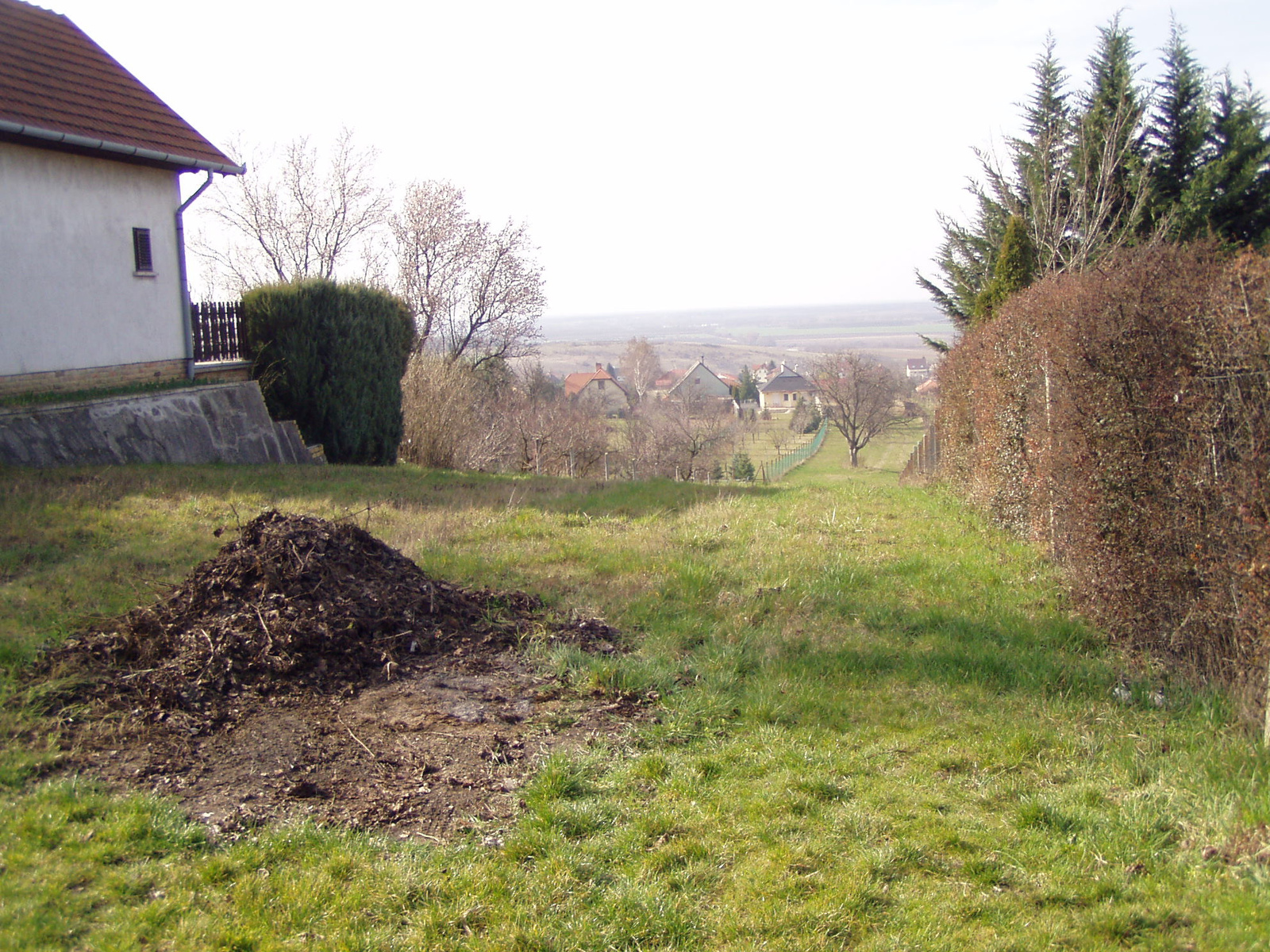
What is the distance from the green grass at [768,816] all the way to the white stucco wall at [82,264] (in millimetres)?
6314

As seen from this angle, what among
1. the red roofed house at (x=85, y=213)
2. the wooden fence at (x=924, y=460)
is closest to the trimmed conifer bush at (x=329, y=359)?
the red roofed house at (x=85, y=213)

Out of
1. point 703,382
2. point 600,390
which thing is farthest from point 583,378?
point 600,390

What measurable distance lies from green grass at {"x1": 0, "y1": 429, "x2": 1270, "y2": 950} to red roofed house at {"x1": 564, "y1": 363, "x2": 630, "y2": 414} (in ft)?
126

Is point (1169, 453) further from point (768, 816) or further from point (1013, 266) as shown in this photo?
point (1013, 266)

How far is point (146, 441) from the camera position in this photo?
39.3 feet

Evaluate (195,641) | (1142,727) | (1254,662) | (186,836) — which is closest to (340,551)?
(195,641)

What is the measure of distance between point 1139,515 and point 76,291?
13.3 meters

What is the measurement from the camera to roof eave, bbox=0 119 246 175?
11.2 meters

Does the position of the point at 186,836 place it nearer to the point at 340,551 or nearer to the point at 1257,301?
the point at 340,551

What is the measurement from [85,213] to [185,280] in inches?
73.4

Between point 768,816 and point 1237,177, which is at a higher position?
point 1237,177

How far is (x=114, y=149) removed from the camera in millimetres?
12586

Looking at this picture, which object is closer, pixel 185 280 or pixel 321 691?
pixel 321 691

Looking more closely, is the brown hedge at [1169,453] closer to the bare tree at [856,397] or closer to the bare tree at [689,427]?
the bare tree at [689,427]
